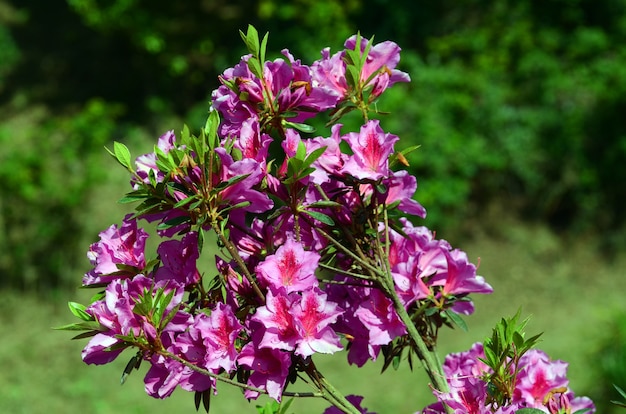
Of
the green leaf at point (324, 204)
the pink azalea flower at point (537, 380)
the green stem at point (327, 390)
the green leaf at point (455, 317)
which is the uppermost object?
the green leaf at point (324, 204)

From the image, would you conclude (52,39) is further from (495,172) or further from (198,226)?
(198,226)

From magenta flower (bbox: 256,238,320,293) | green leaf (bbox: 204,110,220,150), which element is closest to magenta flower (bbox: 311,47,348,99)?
green leaf (bbox: 204,110,220,150)

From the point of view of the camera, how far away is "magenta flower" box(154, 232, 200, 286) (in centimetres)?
130

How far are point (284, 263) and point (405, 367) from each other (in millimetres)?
4271

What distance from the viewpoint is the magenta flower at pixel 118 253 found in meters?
1.29

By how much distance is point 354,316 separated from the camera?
140 cm

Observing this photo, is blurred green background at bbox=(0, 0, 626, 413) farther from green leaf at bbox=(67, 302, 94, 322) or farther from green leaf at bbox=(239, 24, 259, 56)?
green leaf at bbox=(239, 24, 259, 56)

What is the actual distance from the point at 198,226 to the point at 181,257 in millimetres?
104

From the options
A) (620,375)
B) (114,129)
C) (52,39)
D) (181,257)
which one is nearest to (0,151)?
(114,129)

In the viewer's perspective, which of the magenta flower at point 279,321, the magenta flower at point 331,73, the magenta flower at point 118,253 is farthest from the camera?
the magenta flower at point 331,73

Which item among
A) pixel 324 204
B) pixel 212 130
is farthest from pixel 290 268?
pixel 212 130

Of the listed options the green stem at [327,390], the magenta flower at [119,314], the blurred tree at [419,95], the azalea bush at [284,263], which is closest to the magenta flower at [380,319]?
the azalea bush at [284,263]

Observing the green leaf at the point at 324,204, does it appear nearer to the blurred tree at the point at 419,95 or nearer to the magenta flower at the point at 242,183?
the magenta flower at the point at 242,183

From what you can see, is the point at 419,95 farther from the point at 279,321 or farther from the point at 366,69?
the point at 279,321
